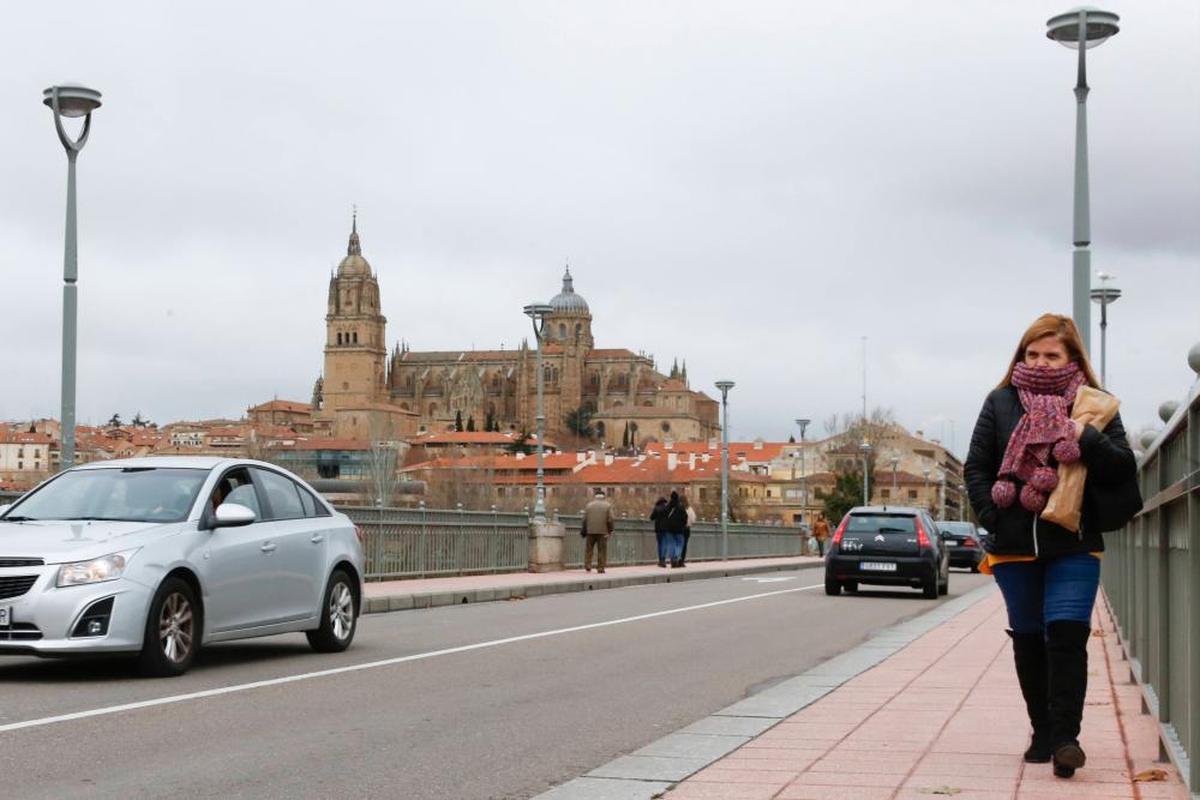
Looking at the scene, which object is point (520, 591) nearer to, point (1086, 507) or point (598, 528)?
point (598, 528)

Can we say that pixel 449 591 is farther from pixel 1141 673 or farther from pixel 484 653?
pixel 1141 673

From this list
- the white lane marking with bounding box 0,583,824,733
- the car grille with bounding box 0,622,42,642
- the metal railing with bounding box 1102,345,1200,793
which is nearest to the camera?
the metal railing with bounding box 1102,345,1200,793

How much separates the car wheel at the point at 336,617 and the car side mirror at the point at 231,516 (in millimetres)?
1645

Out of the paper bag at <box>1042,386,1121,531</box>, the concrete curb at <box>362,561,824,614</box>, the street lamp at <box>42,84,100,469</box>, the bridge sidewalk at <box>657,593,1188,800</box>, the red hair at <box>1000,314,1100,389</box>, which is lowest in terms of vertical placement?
the concrete curb at <box>362,561,824,614</box>

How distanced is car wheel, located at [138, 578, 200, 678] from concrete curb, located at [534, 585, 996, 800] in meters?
3.80

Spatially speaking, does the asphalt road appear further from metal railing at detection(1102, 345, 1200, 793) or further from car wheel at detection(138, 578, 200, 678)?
metal railing at detection(1102, 345, 1200, 793)

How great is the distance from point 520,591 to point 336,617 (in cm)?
1165

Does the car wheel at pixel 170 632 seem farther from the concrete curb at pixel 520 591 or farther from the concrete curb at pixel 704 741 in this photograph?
the concrete curb at pixel 520 591

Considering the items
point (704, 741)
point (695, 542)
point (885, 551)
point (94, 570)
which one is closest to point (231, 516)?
point (94, 570)

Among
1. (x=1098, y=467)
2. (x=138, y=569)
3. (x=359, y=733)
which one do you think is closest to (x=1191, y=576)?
(x=1098, y=467)

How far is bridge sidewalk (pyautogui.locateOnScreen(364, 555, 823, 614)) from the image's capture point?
2112 centimetres

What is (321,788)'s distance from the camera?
6852 millimetres

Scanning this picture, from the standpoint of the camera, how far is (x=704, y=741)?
807 centimetres

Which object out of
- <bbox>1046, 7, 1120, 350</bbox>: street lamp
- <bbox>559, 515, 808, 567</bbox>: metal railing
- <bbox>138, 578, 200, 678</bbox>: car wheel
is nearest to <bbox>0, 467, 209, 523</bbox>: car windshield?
<bbox>138, 578, 200, 678</bbox>: car wheel
